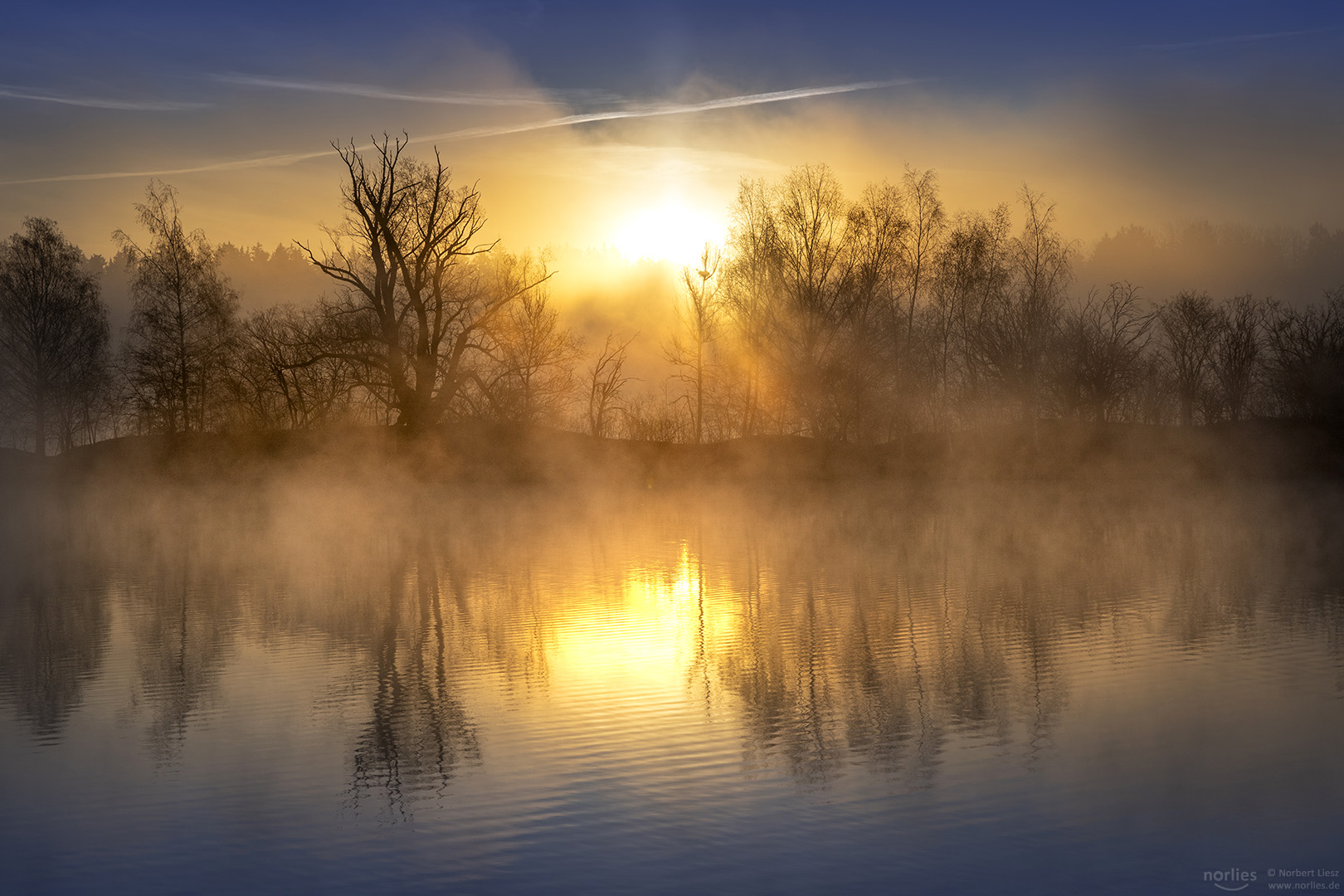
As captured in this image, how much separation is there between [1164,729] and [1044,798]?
206 centimetres

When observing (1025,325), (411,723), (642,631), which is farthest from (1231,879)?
(1025,325)

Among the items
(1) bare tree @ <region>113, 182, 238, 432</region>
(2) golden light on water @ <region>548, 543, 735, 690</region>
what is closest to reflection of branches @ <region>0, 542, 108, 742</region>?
(2) golden light on water @ <region>548, 543, 735, 690</region>

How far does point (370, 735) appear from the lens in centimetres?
862

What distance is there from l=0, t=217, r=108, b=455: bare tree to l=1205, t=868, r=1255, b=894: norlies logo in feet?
172

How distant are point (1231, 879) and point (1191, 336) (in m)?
56.4

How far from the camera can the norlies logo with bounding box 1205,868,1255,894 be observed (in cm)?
563

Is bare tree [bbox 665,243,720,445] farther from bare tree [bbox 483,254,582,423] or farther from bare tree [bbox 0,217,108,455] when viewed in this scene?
bare tree [bbox 0,217,108,455]

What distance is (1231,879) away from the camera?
571 cm

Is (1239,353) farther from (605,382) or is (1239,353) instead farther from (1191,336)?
(605,382)

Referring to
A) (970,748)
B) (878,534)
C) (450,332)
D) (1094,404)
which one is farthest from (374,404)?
(970,748)

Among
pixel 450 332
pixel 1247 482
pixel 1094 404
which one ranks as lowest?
pixel 1247 482

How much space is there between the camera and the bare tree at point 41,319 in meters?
50.3

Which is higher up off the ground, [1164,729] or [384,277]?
[384,277]

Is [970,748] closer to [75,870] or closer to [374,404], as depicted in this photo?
[75,870]
